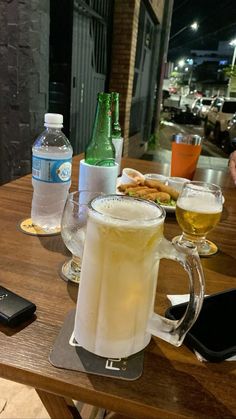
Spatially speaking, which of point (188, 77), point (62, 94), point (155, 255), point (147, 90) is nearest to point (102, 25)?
point (62, 94)

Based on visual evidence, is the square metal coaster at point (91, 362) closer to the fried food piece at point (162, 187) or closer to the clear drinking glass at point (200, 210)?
the clear drinking glass at point (200, 210)

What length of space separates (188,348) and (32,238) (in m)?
0.48

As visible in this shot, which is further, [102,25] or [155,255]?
[102,25]

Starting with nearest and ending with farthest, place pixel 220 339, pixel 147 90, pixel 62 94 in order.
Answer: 1. pixel 220 339
2. pixel 62 94
3. pixel 147 90

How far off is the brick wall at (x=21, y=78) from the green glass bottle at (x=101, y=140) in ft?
5.98

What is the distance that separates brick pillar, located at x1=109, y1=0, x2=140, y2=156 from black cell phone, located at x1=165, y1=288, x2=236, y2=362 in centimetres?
435

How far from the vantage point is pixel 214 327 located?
602 mm

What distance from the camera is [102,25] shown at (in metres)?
4.18

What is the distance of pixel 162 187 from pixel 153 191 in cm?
4

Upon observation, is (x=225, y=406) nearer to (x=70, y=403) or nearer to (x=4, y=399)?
(x=70, y=403)

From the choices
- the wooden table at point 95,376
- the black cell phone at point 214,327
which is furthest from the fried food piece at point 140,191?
the black cell phone at point 214,327

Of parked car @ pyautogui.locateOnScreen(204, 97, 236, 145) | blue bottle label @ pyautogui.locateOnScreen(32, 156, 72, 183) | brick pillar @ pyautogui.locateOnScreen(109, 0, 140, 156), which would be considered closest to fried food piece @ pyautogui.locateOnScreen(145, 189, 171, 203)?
blue bottle label @ pyautogui.locateOnScreen(32, 156, 72, 183)

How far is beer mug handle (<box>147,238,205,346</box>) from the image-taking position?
0.45m

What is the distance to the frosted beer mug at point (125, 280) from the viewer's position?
0.46m
